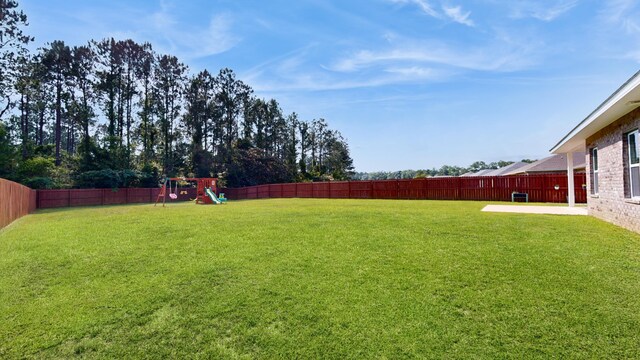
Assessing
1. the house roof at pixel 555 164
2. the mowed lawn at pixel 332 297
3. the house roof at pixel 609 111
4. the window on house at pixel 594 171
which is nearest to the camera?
the mowed lawn at pixel 332 297

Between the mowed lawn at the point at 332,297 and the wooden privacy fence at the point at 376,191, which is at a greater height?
the wooden privacy fence at the point at 376,191

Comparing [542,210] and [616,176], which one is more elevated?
[616,176]

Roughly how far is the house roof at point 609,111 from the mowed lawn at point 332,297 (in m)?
2.48

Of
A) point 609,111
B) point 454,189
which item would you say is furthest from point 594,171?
point 454,189

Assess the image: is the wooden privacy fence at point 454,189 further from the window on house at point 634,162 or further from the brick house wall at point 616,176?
the window on house at point 634,162

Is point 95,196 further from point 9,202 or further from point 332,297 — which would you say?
point 332,297

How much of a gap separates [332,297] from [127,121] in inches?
1474

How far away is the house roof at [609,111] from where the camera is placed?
16.4 feet

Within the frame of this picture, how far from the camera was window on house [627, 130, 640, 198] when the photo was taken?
6.26 m

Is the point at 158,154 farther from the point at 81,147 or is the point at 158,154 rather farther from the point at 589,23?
the point at 589,23

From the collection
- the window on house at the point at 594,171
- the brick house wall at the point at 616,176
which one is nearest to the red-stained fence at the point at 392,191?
the window on house at the point at 594,171

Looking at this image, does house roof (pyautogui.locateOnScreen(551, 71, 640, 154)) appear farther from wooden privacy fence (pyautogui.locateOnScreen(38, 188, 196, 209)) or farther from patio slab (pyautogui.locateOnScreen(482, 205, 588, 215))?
wooden privacy fence (pyautogui.locateOnScreen(38, 188, 196, 209))

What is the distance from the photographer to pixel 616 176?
7168 millimetres

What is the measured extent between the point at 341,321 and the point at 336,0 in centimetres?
865
